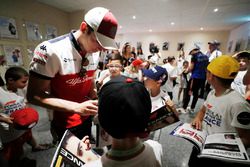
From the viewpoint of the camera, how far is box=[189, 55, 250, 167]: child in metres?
0.88

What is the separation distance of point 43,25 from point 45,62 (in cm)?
351

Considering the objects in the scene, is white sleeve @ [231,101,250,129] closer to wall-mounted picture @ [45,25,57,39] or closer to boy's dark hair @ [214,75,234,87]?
boy's dark hair @ [214,75,234,87]

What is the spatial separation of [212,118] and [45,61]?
1227 millimetres

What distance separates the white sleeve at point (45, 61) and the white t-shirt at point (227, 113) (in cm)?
116

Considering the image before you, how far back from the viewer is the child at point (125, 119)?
1.45 ft

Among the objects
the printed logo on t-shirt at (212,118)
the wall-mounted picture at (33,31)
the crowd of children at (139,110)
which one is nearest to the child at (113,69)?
the crowd of children at (139,110)

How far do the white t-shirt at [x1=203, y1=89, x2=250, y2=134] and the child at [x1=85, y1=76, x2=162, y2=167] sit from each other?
720 millimetres

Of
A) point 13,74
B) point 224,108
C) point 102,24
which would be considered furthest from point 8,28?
point 224,108

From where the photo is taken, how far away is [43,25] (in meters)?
3.52

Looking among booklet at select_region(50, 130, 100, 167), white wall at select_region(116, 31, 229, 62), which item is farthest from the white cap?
white wall at select_region(116, 31, 229, 62)

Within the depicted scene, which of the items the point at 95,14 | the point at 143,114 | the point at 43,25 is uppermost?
the point at 43,25

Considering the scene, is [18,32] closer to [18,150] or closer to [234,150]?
[18,150]

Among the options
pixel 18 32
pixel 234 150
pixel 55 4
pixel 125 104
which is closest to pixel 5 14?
pixel 18 32

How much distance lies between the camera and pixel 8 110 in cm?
138
